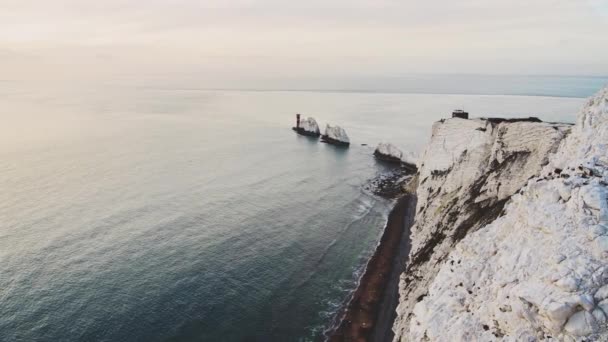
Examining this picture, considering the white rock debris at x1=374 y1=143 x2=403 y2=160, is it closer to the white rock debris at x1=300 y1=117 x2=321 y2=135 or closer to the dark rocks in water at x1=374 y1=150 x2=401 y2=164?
the dark rocks in water at x1=374 y1=150 x2=401 y2=164

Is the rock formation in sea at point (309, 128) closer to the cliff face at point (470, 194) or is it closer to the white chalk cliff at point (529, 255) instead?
the cliff face at point (470, 194)

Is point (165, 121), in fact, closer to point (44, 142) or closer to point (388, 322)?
point (44, 142)

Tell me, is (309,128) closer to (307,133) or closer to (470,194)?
(307,133)

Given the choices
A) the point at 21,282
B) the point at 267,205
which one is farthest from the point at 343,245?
the point at 21,282

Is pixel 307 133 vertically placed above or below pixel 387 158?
above

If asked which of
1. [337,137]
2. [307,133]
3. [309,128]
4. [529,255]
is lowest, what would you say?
[307,133]

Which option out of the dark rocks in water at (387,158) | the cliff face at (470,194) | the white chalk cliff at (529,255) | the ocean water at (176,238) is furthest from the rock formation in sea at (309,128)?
the white chalk cliff at (529,255)

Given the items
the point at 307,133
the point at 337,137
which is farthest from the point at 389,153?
the point at 307,133
